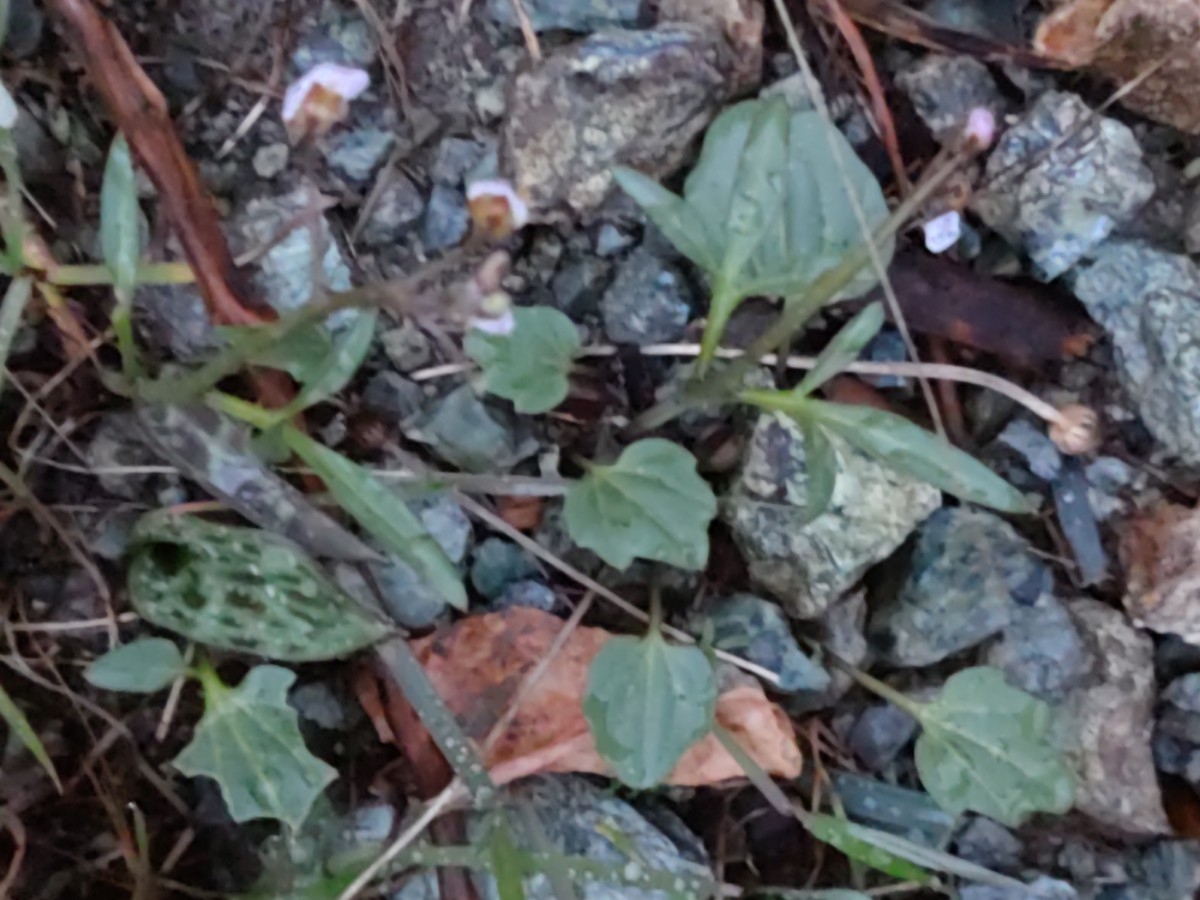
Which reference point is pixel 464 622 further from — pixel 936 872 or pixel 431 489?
pixel 936 872

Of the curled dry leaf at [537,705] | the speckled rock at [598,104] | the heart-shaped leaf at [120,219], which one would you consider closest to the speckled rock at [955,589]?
the curled dry leaf at [537,705]

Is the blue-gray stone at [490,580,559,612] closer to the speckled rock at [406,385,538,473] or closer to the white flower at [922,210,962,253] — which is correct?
the speckled rock at [406,385,538,473]

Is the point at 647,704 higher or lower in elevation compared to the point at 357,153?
lower

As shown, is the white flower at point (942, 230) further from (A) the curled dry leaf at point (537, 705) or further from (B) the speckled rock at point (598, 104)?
(A) the curled dry leaf at point (537, 705)

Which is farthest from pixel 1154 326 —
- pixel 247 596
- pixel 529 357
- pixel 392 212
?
pixel 247 596

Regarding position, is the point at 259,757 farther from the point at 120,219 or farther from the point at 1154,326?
the point at 1154,326

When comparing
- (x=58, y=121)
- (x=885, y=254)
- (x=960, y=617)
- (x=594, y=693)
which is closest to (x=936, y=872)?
(x=960, y=617)
